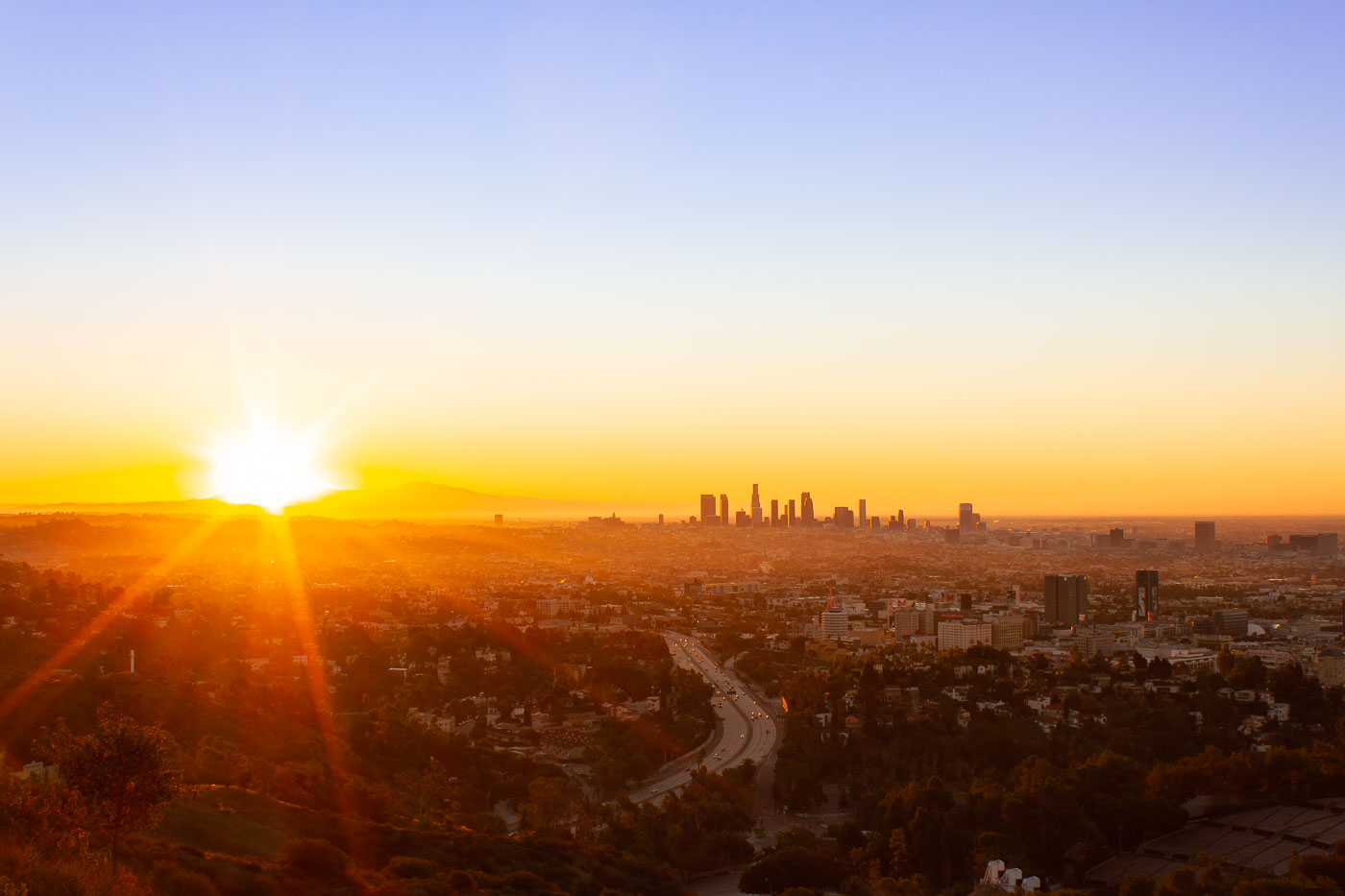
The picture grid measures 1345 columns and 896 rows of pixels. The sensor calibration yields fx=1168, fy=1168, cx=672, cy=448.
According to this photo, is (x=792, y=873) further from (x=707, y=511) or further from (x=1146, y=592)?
(x=707, y=511)

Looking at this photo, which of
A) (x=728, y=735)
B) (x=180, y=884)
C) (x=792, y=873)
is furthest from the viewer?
(x=728, y=735)

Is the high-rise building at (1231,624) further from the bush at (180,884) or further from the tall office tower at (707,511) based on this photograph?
the tall office tower at (707,511)

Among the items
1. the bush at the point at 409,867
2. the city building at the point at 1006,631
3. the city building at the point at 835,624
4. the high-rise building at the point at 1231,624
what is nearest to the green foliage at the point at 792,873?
the bush at the point at 409,867

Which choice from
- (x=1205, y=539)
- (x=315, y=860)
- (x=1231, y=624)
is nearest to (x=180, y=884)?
(x=315, y=860)

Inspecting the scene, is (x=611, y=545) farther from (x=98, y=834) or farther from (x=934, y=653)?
(x=98, y=834)

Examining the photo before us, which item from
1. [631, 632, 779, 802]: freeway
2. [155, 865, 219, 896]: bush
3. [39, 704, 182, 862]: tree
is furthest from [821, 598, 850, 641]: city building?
[39, 704, 182, 862]: tree

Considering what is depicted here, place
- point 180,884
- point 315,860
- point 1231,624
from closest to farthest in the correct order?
1. point 180,884
2. point 315,860
3. point 1231,624

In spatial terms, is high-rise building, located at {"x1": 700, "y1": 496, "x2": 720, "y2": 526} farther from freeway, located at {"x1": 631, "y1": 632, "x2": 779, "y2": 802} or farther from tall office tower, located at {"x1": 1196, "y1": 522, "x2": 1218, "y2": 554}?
freeway, located at {"x1": 631, "y1": 632, "x2": 779, "y2": 802}

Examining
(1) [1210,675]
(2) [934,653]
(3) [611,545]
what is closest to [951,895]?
(1) [1210,675]
